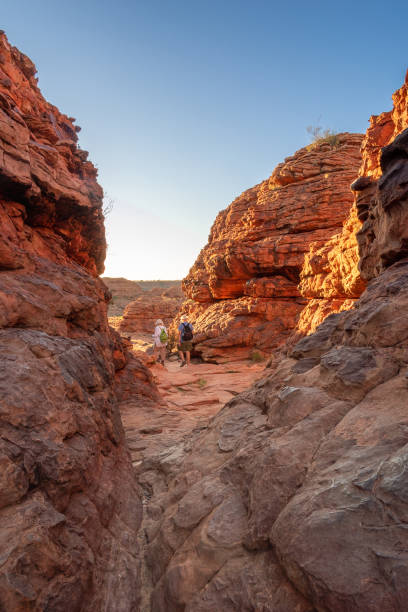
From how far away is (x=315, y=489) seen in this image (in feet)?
6.03

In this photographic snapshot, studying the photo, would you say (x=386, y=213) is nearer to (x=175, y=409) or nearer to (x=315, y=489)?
(x=315, y=489)

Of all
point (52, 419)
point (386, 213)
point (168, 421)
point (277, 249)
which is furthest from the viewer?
point (277, 249)

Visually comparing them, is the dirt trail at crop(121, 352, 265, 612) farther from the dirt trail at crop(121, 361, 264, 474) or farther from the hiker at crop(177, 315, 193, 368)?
the hiker at crop(177, 315, 193, 368)

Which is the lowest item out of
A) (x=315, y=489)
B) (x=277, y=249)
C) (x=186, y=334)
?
(x=315, y=489)

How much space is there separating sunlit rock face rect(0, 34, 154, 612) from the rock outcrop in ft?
35.5

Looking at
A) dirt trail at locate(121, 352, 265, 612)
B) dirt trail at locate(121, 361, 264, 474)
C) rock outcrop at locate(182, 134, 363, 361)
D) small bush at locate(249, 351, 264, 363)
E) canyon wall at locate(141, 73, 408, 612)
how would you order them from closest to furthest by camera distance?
canyon wall at locate(141, 73, 408, 612), dirt trail at locate(121, 352, 265, 612), dirt trail at locate(121, 361, 264, 474), small bush at locate(249, 351, 264, 363), rock outcrop at locate(182, 134, 363, 361)

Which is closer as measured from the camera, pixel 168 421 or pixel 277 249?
pixel 168 421

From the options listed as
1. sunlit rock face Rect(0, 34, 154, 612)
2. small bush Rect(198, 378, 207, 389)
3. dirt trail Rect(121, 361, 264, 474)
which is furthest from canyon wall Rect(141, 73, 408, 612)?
small bush Rect(198, 378, 207, 389)

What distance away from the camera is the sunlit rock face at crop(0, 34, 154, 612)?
190cm

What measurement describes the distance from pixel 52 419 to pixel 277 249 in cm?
1463

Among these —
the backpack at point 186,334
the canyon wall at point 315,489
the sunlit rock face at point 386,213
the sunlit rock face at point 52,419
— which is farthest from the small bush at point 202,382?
the sunlit rock face at point 386,213

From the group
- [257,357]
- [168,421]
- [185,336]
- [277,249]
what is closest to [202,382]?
[185,336]

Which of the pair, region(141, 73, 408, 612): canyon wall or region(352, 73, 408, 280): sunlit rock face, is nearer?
region(141, 73, 408, 612): canyon wall

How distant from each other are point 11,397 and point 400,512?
2.68 metres
